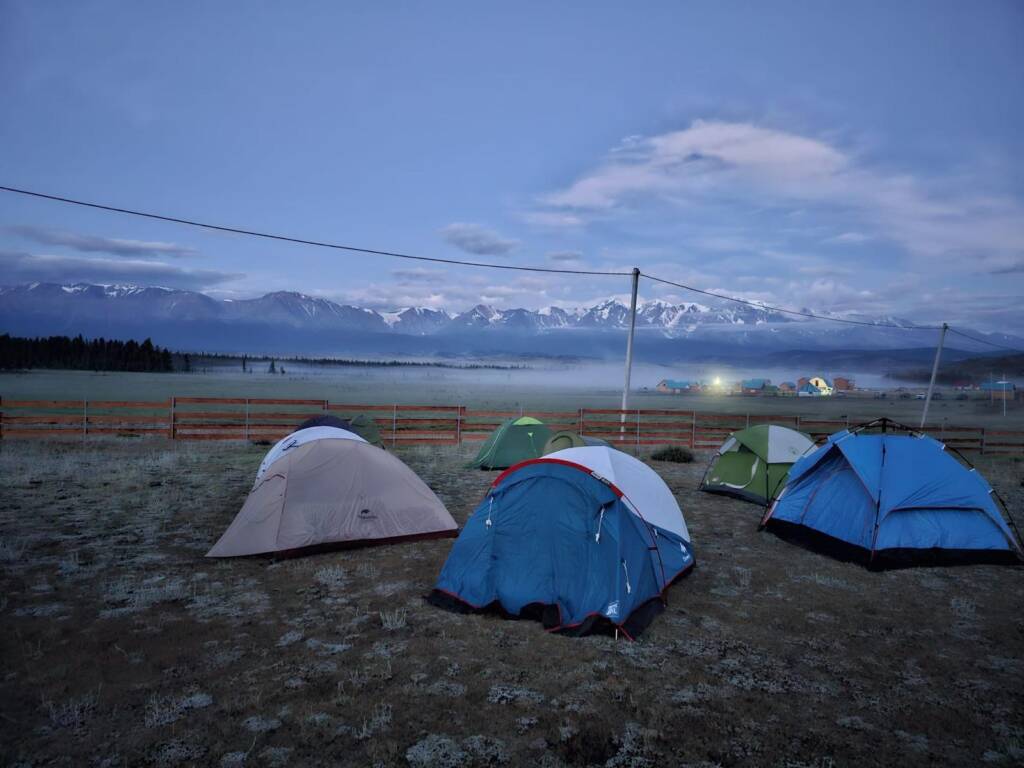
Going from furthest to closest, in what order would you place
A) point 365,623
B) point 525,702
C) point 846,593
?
point 846,593 < point 365,623 < point 525,702

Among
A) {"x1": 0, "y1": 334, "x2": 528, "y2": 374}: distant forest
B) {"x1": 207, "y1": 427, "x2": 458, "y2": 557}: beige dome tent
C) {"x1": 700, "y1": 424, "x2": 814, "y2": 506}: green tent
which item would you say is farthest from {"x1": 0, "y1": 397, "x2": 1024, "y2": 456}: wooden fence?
{"x1": 0, "y1": 334, "x2": 528, "y2": 374}: distant forest

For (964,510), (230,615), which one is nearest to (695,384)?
(964,510)

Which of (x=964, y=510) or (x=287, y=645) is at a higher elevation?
(x=964, y=510)

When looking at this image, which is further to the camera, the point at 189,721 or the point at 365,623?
the point at 365,623

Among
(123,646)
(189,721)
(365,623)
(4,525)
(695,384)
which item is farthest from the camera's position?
(695,384)

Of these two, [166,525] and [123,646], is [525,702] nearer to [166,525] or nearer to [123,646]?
[123,646]

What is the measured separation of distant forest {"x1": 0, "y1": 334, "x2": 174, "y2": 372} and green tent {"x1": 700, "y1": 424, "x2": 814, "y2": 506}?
98150 mm

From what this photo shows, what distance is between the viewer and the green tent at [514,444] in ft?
51.8

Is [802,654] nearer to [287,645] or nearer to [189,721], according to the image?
[287,645]

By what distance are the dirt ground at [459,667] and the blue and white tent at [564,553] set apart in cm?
25

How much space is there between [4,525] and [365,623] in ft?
24.3

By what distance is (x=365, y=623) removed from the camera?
6.13m

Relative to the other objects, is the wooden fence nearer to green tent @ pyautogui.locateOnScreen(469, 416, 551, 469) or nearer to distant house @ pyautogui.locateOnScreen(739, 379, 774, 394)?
green tent @ pyautogui.locateOnScreen(469, 416, 551, 469)

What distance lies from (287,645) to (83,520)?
6.63 m
